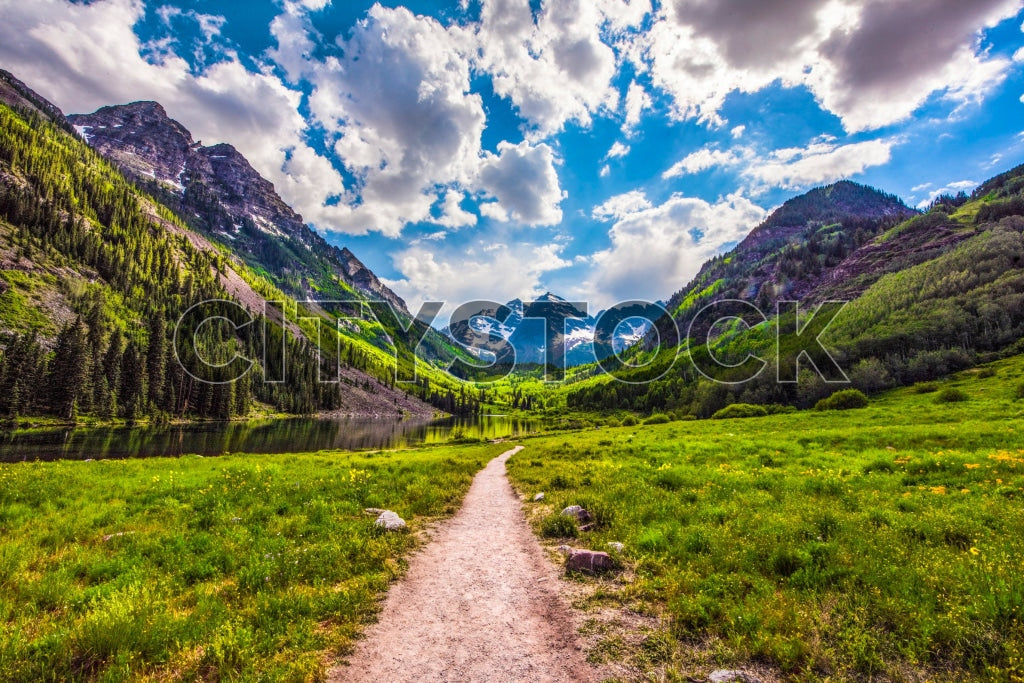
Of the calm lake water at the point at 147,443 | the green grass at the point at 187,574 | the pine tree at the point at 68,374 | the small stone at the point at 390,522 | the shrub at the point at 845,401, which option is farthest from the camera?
the pine tree at the point at 68,374

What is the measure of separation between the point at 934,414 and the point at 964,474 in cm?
3574

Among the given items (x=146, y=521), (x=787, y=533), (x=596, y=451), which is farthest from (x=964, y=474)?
(x=146, y=521)

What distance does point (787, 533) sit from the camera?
36.7 feet

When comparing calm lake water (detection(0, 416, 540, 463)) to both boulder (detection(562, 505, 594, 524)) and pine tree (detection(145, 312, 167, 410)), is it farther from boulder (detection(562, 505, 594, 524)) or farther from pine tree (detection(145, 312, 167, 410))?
boulder (detection(562, 505, 594, 524))

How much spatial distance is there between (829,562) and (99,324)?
17078cm

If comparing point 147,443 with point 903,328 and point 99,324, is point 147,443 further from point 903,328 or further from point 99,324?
point 903,328

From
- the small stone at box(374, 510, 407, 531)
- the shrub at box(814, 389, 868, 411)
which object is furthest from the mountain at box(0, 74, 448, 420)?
the shrub at box(814, 389, 868, 411)

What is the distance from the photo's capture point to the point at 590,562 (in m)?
11.3

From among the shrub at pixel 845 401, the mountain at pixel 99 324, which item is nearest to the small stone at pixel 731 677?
the shrub at pixel 845 401

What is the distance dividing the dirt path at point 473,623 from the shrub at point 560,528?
748mm

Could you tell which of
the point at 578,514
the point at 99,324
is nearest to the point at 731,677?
the point at 578,514

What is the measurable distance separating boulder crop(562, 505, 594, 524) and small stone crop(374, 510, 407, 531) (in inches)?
252

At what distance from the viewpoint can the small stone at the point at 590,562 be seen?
11.2 metres

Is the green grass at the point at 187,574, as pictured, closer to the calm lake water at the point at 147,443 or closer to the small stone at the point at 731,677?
the small stone at the point at 731,677
